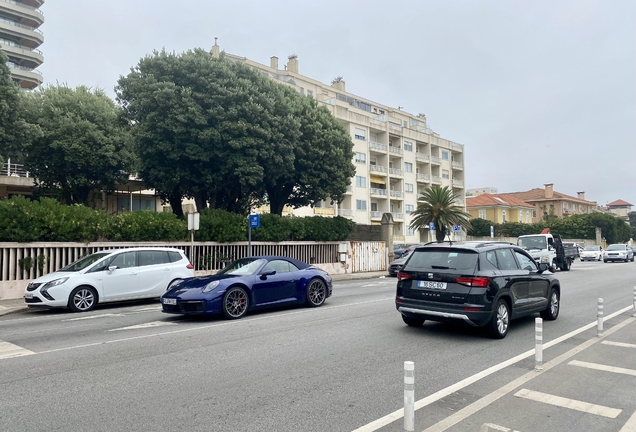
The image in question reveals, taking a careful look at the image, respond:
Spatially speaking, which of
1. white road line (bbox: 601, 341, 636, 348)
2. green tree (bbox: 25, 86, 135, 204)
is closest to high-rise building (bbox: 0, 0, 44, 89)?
green tree (bbox: 25, 86, 135, 204)

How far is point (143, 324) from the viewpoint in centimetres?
1011

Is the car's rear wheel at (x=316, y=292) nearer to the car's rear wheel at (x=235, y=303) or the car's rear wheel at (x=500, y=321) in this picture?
the car's rear wheel at (x=235, y=303)

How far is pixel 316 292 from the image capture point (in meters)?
12.4

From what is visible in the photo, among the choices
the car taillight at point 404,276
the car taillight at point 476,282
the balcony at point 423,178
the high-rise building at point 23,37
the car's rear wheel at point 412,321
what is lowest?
the car's rear wheel at point 412,321

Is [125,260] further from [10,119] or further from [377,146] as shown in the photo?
[377,146]

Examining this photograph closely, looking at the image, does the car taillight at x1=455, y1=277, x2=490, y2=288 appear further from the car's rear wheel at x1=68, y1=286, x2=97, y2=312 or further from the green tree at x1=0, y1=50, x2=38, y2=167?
the green tree at x1=0, y1=50, x2=38, y2=167

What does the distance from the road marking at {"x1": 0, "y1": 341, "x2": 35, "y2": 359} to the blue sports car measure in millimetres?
2907

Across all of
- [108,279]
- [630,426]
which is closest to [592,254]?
[108,279]

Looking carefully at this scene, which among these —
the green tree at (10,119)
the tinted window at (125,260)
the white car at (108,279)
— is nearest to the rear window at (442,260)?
the white car at (108,279)

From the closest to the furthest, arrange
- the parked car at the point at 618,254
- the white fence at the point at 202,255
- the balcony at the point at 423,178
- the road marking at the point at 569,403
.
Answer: the road marking at the point at 569,403
the white fence at the point at 202,255
the parked car at the point at 618,254
the balcony at the point at 423,178

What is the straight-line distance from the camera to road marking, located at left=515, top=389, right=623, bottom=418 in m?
4.96

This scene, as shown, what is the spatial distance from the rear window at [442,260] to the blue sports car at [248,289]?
360 centimetres

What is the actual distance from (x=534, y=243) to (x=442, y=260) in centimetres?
2052

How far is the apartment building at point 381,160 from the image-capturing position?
52.7 metres
